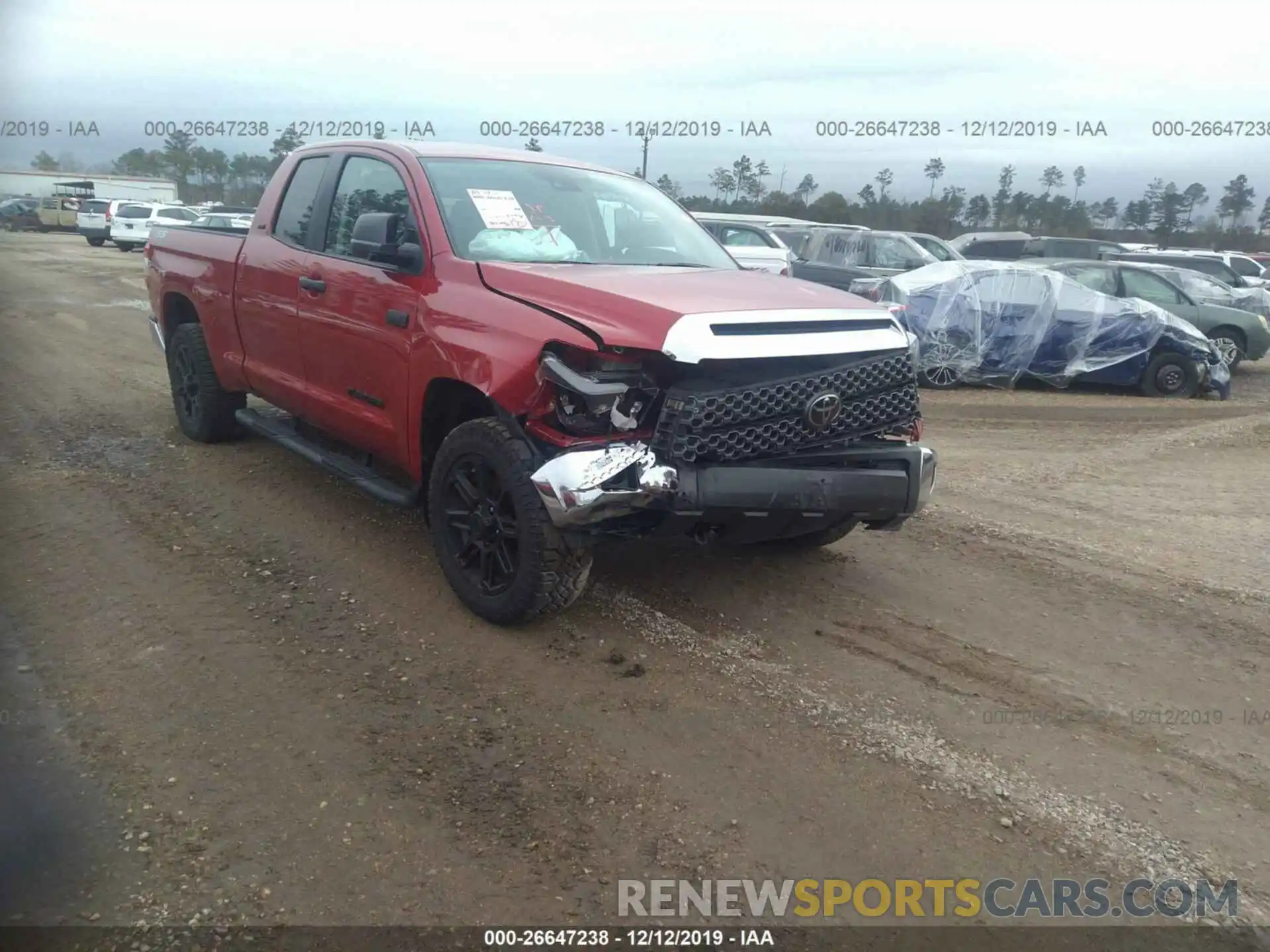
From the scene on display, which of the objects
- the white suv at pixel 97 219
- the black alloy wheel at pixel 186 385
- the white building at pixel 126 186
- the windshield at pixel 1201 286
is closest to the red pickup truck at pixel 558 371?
the black alloy wheel at pixel 186 385

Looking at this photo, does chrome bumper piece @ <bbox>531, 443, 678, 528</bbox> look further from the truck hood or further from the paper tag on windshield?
the paper tag on windshield

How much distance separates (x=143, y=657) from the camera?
154 inches

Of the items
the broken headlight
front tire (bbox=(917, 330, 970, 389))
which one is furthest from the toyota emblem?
front tire (bbox=(917, 330, 970, 389))

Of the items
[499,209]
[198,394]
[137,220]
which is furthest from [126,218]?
[499,209]

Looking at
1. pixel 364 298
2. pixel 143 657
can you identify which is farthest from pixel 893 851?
pixel 364 298

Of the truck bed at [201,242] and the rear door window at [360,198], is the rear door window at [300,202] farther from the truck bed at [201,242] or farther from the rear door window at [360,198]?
the truck bed at [201,242]

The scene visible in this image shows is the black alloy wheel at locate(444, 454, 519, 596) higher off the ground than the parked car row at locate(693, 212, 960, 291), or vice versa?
the parked car row at locate(693, 212, 960, 291)

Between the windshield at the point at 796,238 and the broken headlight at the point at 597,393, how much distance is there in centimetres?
1396

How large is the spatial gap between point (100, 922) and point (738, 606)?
9.42 feet

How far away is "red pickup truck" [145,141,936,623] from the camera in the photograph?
380 cm

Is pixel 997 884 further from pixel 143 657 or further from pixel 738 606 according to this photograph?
pixel 143 657

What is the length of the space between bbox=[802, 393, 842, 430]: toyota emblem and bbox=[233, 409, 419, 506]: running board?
193 centimetres

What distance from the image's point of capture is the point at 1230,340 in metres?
14.4

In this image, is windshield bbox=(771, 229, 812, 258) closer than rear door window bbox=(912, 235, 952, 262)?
No
